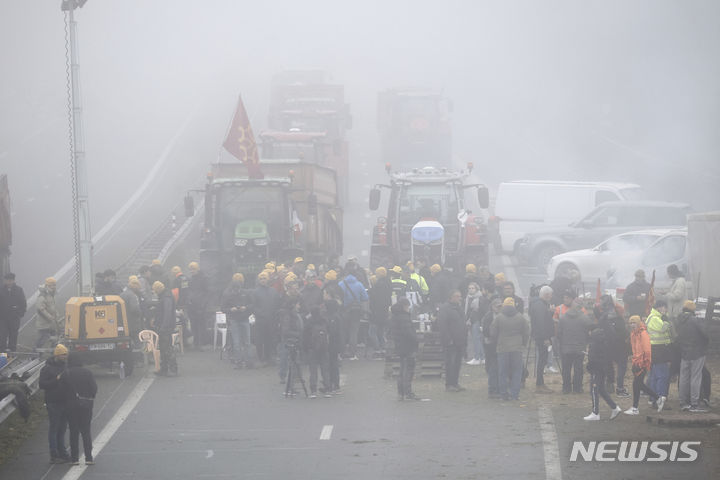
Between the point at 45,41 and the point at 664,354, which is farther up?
the point at 45,41

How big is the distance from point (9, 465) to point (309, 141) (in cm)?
2466

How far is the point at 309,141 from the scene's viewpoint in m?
38.2

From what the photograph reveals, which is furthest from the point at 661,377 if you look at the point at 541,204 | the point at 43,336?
the point at 541,204

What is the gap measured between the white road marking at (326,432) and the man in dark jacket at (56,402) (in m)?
3.35

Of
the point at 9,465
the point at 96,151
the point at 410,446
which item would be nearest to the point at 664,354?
the point at 410,446

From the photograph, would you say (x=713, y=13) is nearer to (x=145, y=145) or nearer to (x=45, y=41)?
(x=145, y=145)

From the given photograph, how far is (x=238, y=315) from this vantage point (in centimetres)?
2052

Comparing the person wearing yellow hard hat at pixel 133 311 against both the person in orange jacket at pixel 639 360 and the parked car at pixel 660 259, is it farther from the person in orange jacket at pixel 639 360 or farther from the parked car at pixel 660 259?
the parked car at pixel 660 259

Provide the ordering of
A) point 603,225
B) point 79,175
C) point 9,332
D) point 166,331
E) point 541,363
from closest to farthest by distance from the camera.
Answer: point 541,363, point 166,331, point 9,332, point 79,175, point 603,225

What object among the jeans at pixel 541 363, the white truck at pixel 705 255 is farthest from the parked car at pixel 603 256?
the jeans at pixel 541 363

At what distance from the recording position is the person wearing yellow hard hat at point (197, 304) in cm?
2217

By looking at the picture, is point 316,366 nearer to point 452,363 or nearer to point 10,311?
point 452,363

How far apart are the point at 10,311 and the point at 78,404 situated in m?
8.06

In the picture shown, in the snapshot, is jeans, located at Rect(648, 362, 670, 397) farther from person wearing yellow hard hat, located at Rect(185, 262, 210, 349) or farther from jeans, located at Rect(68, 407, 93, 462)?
person wearing yellow hard hat, located at Rect(185, 262, 210, 349)
